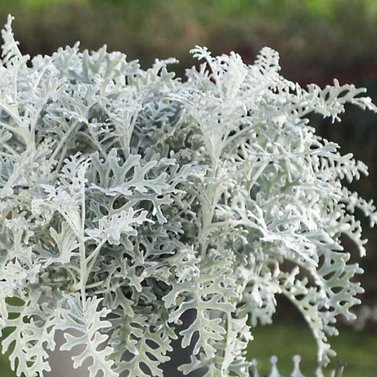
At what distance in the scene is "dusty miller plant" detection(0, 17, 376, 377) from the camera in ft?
2.75

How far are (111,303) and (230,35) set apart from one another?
2.75 metres

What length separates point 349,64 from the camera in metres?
3.23

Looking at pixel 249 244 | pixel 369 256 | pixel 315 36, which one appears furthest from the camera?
pixel 315 36

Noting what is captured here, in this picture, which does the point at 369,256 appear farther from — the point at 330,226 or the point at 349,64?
the point at 330,226

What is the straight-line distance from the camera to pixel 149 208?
0.91 meters

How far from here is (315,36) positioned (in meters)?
3.46

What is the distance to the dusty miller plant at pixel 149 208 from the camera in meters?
0.84

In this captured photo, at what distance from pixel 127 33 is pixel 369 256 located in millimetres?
1408

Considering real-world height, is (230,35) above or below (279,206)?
above

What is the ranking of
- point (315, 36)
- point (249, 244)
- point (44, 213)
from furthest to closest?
point (315, 36)
point (249, 244)
point (44, 213)

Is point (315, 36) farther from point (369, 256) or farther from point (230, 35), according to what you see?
point (369, 256)

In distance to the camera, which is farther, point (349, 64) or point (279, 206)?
point (349, 64)

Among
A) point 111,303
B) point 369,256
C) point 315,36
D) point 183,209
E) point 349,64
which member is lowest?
point 111,303

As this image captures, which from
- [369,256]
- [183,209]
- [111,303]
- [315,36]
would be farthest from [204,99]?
[315,36]
